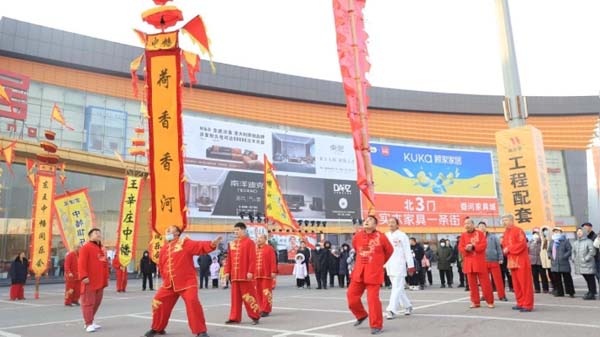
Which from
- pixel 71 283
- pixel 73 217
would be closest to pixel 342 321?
pixel 71 283

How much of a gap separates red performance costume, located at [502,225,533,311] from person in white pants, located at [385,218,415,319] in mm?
1715

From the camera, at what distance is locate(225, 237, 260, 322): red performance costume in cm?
753

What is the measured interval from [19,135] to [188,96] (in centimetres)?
1152

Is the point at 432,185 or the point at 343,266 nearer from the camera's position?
the point at 343,266

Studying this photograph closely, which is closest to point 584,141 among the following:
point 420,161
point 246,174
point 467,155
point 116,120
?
point 467,155

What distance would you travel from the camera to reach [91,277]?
756cm

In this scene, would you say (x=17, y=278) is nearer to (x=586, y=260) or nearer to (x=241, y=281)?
(x=241, y=281)

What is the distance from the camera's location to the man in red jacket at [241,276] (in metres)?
7.53

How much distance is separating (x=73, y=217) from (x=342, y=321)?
470 inches

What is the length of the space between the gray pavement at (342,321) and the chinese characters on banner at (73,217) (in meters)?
5.26

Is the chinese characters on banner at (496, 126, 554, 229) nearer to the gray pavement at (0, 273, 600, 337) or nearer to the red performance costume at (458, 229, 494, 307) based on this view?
the gray pavement at (0, 273, 600, 337)

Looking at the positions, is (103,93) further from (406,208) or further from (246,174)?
(406,208)

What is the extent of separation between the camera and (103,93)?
3066 cm

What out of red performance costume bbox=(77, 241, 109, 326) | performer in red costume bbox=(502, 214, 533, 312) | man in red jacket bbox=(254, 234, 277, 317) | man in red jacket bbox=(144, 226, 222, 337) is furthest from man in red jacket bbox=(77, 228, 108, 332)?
performer in red costume bbox=(502, 214, 533, 312)
